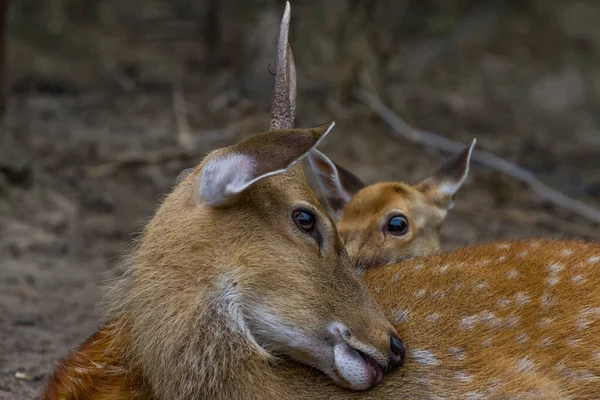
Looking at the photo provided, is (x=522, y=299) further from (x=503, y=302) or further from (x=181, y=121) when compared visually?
(x=181, y=121)

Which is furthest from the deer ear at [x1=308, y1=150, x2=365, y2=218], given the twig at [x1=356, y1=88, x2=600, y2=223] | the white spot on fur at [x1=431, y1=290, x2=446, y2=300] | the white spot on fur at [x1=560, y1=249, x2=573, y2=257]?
the twig at [x1=356, y1=88, x2=600, y2=223]

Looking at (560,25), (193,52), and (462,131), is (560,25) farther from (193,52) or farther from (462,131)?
(193,52)

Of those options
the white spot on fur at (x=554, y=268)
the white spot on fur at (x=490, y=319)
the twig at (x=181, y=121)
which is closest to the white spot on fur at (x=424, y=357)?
the white spot on fur at (x=490, y=319)

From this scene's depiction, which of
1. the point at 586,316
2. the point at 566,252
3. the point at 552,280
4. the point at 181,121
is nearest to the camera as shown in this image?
the point at 586,316

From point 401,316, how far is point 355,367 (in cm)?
48

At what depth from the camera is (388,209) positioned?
20.4 ft

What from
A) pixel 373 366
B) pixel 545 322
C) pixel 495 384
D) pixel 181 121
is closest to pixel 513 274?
pixel 545 322

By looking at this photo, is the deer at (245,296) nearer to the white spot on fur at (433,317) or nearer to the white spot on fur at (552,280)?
the white spot on fur at (433,317)

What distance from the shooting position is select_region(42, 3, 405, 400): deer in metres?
3.90

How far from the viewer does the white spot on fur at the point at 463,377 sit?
4023 mm

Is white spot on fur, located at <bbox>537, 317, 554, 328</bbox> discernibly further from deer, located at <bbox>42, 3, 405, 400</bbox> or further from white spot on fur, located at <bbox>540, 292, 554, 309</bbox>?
deer, located at <bbox>42, 3, 405, 400</bbox>

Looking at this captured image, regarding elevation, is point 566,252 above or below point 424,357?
above

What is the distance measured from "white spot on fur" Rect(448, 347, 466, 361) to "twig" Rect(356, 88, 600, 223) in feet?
17.0

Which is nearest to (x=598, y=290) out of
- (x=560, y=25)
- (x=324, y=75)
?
(x=324, y=75)
